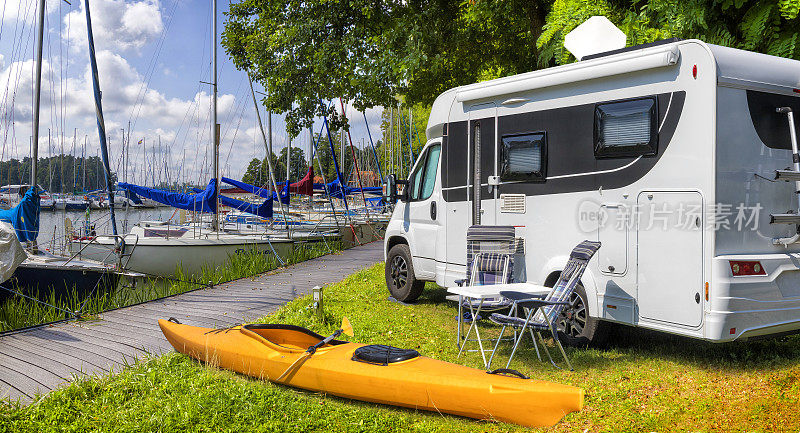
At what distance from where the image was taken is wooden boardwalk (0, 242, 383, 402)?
5797 millimetres

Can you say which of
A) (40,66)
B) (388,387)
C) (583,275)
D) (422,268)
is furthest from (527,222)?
(40,66)

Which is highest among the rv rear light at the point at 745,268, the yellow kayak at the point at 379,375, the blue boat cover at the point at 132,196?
the blue boat cover at the point at 132,196

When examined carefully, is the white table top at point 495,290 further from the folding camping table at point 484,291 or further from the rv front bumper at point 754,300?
the rv front bumper at point 754,300

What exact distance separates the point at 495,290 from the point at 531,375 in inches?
40.2

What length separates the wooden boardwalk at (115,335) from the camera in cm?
580

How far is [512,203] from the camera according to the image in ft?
23.9

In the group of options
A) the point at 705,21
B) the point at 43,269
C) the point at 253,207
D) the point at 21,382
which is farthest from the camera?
the point at 253,207

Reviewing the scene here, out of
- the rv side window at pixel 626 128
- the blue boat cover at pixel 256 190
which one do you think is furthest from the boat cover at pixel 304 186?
the rv side window at pixel 626 128

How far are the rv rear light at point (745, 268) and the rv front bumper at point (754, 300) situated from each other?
3 centimetres

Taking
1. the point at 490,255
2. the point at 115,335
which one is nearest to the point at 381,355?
the point at 490,255

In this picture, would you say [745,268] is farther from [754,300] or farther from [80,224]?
[80,224]

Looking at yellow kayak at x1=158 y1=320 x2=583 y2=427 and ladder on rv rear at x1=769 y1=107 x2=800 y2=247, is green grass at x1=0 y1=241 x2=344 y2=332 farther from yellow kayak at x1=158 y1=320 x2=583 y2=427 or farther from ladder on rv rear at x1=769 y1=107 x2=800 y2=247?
ladder on rv rear at x1=769 y1=107 x2=800 y2=247

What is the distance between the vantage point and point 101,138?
14.5m

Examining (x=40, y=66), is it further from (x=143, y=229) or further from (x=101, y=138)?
(x=143, y=229)
